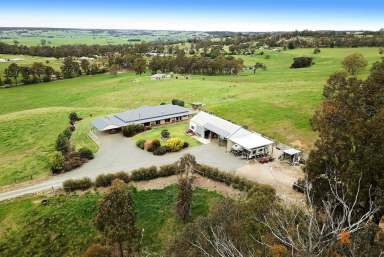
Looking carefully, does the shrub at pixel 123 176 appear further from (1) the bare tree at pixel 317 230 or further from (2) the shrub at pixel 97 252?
(1) the bare tree at pixel 317 230

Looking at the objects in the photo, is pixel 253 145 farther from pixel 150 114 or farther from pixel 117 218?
pixel 117 218

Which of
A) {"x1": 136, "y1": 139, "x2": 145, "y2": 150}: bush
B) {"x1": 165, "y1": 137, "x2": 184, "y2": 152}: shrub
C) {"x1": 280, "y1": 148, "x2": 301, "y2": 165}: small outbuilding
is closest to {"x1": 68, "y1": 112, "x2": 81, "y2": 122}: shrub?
{"x1": 136, "y1": 139, "x2": 145, "y2": 150}: bush

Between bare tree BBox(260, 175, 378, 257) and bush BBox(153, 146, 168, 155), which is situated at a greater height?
bare tree BBox(260, 175, 378, 257)

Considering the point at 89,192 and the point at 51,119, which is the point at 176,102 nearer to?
the point at 51,119

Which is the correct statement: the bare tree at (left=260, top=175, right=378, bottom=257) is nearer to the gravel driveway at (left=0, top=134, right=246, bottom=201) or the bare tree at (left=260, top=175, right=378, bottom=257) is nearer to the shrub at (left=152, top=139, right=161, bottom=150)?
the gravel driveway at (left=0, top=134, right=246, bottom=201)

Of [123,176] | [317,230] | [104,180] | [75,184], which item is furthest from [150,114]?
[317,230]

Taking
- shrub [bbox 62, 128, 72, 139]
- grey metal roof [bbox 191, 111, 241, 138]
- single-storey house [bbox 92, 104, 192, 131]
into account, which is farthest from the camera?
single-storey house [bbox 92, 104, 192, 131]

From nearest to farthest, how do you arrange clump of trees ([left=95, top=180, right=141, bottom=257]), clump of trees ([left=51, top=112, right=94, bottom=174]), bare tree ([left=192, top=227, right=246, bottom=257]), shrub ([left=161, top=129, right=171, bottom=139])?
bare tree ([left=192, top=227, right=246, bottom=257])
clump of trees ([left=95, top=180, right=141, bottom=257])
clump of trees ([left=51, top=112, right=94, bottom=174])
shrub ([left=161, top=129, right=171, bottom=139])
